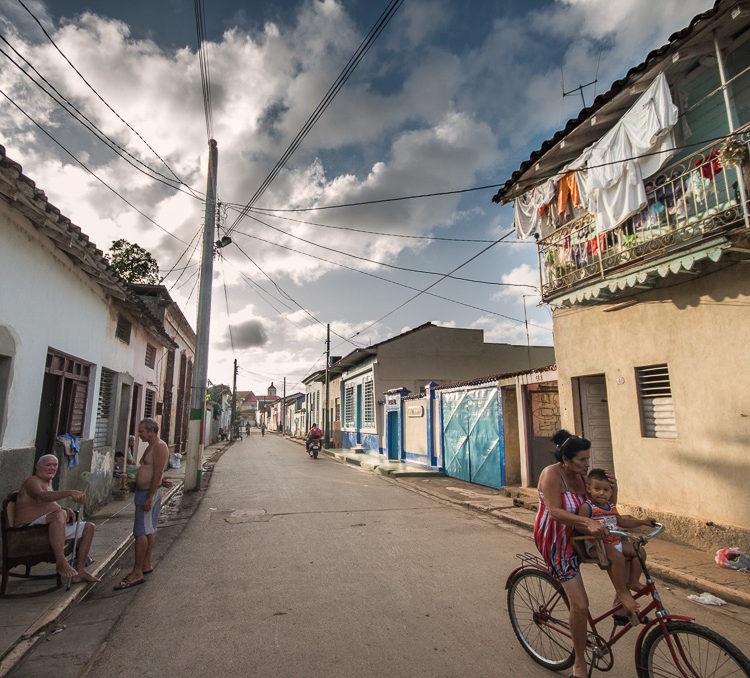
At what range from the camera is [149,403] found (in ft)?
48.2

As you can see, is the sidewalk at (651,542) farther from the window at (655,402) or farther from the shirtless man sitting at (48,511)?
the shirtless man sitting at (48,511)

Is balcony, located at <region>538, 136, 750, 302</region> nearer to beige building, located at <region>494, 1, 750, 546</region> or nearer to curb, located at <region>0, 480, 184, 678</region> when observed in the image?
beige building, located at <region>494, 1, 750, 546</region>

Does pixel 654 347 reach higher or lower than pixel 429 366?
lower

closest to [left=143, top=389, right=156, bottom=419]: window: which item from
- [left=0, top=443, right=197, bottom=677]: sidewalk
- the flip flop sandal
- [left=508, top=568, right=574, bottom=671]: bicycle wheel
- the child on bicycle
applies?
[left=0, top=443, right=197, bottom=677]: sidewalk

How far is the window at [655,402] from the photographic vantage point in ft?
22.7

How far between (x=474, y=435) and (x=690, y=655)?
10.4 meters

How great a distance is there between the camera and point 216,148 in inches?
519

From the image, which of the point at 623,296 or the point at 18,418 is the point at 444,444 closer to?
the point at 623,296

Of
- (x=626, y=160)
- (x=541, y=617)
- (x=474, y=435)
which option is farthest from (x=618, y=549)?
(x=474, y=435)

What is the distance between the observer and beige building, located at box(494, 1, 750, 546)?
5.70m

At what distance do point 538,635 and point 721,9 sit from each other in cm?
706

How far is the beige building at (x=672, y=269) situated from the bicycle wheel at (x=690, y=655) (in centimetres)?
428

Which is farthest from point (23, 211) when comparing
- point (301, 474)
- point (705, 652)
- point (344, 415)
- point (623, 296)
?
point (344, 415)

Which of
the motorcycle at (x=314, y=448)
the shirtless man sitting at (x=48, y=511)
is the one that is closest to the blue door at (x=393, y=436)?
the motorcycle at (x=314, y=448)
